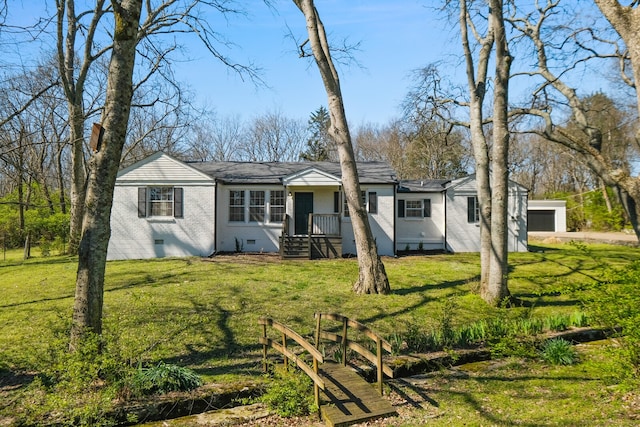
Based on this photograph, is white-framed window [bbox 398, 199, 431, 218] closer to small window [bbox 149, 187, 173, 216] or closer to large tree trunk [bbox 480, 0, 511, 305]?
large tree trunk [bbox 480, 0, 511, 305]

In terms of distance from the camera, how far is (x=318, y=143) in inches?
1613

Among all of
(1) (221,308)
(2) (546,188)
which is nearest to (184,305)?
(1) (221,308)

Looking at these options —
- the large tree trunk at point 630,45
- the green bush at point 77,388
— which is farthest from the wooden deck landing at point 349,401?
the large tree trunk at point 630,45

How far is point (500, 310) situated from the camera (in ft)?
A: 27.9

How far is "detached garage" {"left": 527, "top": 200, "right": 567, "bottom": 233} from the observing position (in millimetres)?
30531

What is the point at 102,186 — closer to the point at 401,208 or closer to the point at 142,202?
the point at 142,202

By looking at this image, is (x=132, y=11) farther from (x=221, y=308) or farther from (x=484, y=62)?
(x=484, y=62)

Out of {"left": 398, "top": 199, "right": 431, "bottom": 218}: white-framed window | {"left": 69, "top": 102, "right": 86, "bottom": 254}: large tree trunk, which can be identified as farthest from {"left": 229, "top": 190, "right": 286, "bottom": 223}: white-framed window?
{"left": 69, "top": 102, "right": 86, "bottom": 254}: large tree trunk

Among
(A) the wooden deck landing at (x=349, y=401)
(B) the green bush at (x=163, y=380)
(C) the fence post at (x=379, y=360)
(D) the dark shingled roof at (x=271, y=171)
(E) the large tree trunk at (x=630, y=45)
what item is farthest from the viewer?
(D) the dark shingled roof at (x=271, y=171)

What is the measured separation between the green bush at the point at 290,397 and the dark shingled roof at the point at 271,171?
43.2 ft

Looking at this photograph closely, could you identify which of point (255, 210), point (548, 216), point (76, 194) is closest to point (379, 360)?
point (255, 210)

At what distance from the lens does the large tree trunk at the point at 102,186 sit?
462 cm

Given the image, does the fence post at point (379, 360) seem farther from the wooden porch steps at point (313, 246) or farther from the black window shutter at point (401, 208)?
the black window shutter at point (401, 208)

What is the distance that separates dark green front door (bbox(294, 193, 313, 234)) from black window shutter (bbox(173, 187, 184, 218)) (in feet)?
16.2
